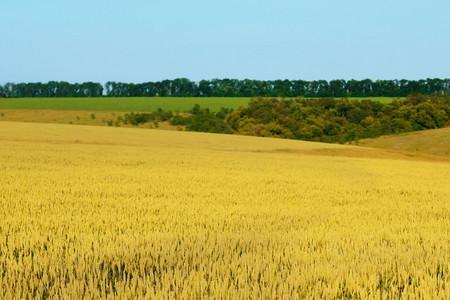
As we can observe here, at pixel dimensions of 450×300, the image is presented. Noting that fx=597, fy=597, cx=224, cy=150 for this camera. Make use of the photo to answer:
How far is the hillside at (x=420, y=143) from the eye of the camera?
56125 millimetres

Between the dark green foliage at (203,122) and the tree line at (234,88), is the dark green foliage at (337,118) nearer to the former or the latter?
the dark green foliage at (203,122)

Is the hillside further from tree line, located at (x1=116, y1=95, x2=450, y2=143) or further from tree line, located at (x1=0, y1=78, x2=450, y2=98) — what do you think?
tree line, located at (x1=0, y1=78, x2=450, y2=98)

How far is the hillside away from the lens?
56.1 m

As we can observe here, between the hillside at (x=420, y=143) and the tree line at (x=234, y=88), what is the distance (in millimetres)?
68213

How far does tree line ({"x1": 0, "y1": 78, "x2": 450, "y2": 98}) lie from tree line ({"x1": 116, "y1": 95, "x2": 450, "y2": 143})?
129 ft

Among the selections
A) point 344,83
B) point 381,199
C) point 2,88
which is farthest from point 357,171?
point 2,88

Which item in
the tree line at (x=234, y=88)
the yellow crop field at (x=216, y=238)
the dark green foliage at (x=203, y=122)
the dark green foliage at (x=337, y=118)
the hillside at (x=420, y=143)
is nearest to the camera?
the yellow crop field at (x=216, y=238)

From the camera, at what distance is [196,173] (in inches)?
749

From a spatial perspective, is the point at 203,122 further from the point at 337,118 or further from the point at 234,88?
the point at 234,88

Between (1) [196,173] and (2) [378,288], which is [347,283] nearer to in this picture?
(2) [378,288]

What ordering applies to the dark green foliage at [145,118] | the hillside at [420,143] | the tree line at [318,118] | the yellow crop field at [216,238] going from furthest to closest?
the dark green foliage at [145,118], the tree line at [318,118], the hillside at [420,143], the yellow crop field at [216,238]

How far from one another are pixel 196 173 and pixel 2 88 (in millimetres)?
123297

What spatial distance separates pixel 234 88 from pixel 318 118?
200ft

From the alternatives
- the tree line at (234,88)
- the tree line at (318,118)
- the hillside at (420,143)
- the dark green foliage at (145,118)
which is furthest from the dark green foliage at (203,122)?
the tree line at (234,88)
